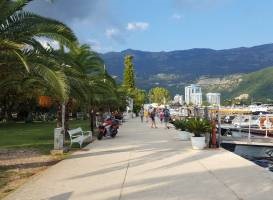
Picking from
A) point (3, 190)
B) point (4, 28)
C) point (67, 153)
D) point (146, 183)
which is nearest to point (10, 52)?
point (4, 28)

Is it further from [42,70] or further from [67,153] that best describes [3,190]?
[67,153]

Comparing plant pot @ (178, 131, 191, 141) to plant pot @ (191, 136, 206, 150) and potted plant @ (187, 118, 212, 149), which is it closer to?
potted plant @ (187, 118, 212, 149)

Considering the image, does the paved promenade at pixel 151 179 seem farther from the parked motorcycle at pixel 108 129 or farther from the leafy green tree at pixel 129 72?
the leafy green tree at pixel 129 72

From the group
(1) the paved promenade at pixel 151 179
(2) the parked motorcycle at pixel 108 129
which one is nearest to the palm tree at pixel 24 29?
(1) the paved promenade at pixel 151 179

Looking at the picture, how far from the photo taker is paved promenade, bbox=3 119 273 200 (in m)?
9.80

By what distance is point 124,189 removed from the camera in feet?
34.4

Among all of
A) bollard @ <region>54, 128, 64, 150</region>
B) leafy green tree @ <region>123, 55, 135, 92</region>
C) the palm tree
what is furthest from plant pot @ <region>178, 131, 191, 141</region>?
leafy green tree @ <region>123, 55, 135, 92</region>

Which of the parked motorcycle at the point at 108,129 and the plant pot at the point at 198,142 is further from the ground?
the parked motorcycle at the point at 108,129

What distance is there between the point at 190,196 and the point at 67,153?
10.4m

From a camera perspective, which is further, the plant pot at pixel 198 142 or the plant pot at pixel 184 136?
the plant pot at pixel 184 136

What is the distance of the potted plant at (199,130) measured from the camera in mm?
20312

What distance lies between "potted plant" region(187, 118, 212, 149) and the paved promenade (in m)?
2.51

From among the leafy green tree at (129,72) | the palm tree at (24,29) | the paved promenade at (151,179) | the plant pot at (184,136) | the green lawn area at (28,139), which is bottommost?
the paved promenade at (151,179)

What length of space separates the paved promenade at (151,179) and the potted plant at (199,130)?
251cm
